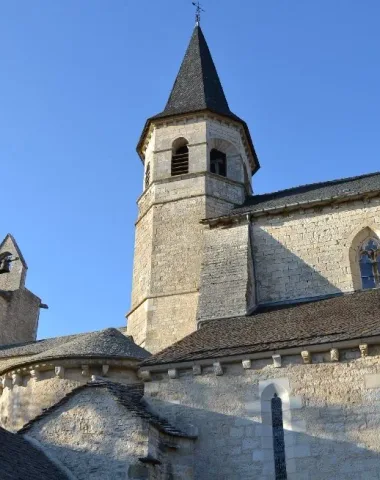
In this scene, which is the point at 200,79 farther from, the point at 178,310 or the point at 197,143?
the point at 178,310

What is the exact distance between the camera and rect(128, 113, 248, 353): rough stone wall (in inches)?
561

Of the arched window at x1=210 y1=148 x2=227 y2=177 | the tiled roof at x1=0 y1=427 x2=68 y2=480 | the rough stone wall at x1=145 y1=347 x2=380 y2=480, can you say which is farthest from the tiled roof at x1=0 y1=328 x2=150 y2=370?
the arched window at x1=210 y1=148 x2=227 y2=177

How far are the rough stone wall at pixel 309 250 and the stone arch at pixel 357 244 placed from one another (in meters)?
0.06

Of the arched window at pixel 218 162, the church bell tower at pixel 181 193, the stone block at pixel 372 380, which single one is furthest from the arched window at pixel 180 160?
the stone block at pixel 372 380

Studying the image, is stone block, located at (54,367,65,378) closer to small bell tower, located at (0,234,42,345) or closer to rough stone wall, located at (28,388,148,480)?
rough stone wall, located at (28,388,148,480)

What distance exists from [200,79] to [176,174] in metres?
4.36

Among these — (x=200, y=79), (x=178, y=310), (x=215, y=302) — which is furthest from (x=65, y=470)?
(x=200, y=79)

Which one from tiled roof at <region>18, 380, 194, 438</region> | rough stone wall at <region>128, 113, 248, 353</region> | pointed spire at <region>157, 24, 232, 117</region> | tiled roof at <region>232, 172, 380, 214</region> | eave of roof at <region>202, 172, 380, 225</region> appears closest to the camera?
tiled roof at <region>18, 380, 194, 438</region>

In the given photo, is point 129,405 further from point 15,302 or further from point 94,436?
point 15,302

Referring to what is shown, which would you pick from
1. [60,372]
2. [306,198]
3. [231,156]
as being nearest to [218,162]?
[231,156]

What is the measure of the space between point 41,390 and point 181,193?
22.0 ft

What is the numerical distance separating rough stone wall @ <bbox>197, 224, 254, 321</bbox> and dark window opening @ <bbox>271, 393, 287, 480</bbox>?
3303mm

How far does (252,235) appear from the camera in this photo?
1427 cm

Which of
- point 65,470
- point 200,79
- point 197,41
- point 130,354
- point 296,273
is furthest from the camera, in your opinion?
point 197,41
